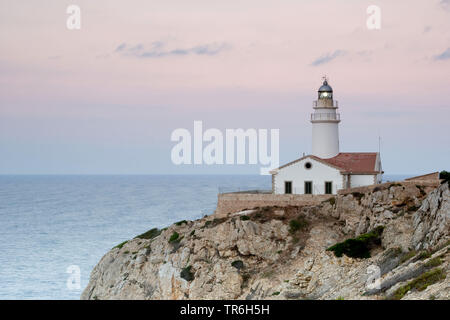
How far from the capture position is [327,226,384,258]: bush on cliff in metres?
40.0

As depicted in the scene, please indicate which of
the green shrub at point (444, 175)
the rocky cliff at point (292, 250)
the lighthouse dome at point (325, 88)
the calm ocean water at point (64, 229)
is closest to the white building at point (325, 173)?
the lighthouse dome at point (325, 88)

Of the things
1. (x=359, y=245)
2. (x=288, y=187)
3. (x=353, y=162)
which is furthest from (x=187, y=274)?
(x=353, y=162)

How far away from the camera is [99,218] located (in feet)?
437

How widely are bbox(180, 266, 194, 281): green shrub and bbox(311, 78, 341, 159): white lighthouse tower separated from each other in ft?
49.0

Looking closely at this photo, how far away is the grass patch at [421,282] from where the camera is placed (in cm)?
2692

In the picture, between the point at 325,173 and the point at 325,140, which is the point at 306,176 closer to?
the point at 325,173

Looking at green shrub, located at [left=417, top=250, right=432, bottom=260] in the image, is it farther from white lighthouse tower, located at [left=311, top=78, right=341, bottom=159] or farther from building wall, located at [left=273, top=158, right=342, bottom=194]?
white lighthouse tower, located at [left=311, top=78, right=341, bottom=159]

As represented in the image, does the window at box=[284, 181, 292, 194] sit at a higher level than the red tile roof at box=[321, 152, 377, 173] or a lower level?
lower

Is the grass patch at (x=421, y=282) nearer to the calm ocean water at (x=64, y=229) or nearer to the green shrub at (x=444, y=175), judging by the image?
the green shrub at (x=444, y=175)

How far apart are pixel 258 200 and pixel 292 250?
612 cm

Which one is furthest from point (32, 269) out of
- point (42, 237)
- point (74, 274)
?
point (42, 237)

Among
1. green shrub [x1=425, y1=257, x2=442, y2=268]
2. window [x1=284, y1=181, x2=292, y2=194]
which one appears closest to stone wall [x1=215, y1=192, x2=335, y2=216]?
window [x1=284, y1=181, x2=292, y2=194]

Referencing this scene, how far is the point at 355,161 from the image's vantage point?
51.0 m

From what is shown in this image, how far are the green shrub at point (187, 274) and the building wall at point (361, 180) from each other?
1445 cm
